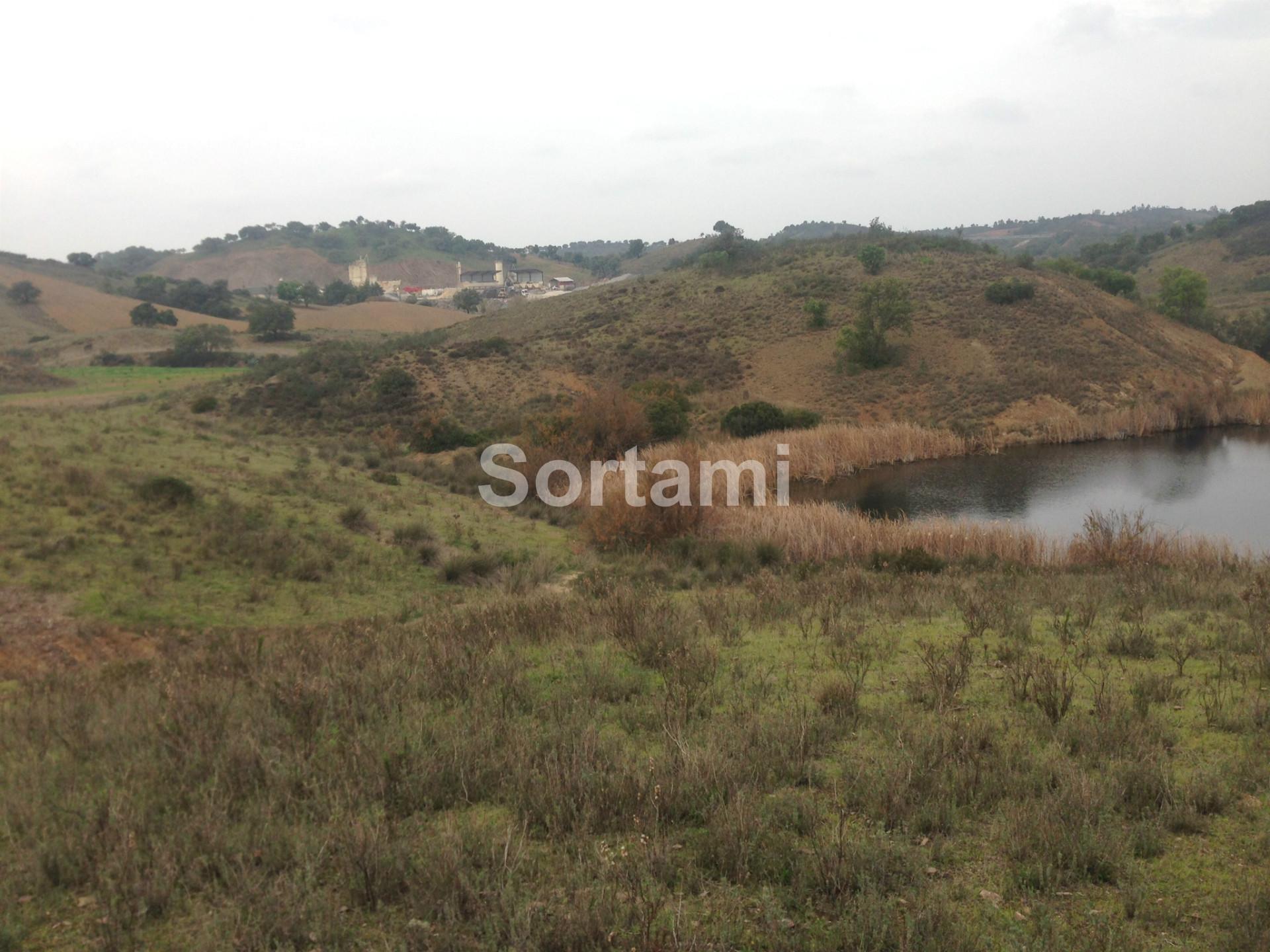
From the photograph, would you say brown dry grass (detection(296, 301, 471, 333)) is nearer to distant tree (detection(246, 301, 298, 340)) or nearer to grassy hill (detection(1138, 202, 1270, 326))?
distant tree (detection(246, 301, 298, 340))

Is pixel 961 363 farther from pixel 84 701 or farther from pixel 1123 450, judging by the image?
pixel 84 701

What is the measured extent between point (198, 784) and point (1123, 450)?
112 ft

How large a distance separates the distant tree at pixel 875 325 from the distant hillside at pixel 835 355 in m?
0.92

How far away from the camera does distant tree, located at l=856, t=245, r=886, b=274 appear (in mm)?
52281

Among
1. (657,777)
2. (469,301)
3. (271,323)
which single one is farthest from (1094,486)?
(469,301)

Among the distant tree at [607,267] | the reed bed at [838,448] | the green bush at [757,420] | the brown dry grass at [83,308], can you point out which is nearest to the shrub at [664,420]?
the reed bed at [838,448]

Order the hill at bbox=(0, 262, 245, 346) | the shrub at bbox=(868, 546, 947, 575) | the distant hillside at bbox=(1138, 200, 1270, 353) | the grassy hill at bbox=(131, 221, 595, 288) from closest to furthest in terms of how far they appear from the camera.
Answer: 1. the shrub at bbox=(868, 546, 947, 575)
2. the distant hillside at bbox=(1138, 200, 1270, 353)
3. the hill at bbox=(0, 262, 245, 346)
4. the grassy hill at bbox=(131, 221, 595, 288)

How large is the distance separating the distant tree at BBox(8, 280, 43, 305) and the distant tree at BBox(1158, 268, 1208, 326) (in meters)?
91.0

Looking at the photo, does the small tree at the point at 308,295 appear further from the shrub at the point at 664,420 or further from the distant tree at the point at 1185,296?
the distant tree at the point at 1185,296

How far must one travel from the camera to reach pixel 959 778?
446cm

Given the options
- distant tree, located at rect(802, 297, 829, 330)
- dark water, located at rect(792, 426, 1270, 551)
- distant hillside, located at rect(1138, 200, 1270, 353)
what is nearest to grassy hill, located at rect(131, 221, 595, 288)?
distant hillside, located at rect(1138, 200, 1270, 353)

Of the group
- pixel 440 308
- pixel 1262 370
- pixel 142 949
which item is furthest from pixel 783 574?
pixel 440 308

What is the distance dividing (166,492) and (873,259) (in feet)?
152

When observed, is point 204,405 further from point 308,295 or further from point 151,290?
point 308,295
